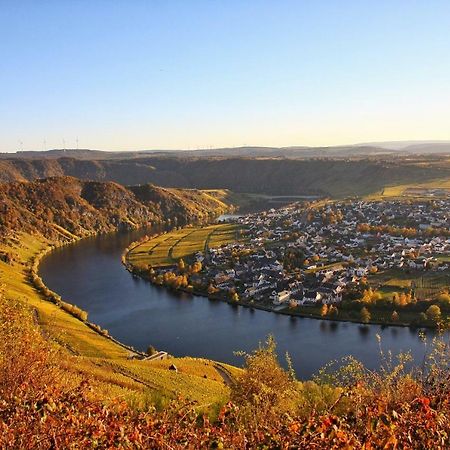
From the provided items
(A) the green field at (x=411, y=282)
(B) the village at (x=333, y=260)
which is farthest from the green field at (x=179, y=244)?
(A) the green field at (x=411, y=282)

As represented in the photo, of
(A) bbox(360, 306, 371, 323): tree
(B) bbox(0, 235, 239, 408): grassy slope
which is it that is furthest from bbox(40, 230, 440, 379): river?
(B) bbox(0, 235, 239, 408): grassy slope

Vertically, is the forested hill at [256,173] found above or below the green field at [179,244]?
above

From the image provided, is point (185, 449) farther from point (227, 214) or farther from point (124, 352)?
point (227, 214)

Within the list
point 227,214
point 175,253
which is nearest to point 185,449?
point 175,253

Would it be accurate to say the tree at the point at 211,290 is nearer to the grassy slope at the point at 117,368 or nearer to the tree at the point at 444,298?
the grassy slope at the point at 117,368

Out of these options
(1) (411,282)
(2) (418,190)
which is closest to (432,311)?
(1) (411,282)

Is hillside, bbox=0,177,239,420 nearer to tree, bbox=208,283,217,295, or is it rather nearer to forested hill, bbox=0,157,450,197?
tree, bbox=208,283,217,295

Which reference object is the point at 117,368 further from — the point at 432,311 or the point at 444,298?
the point at 444,298
